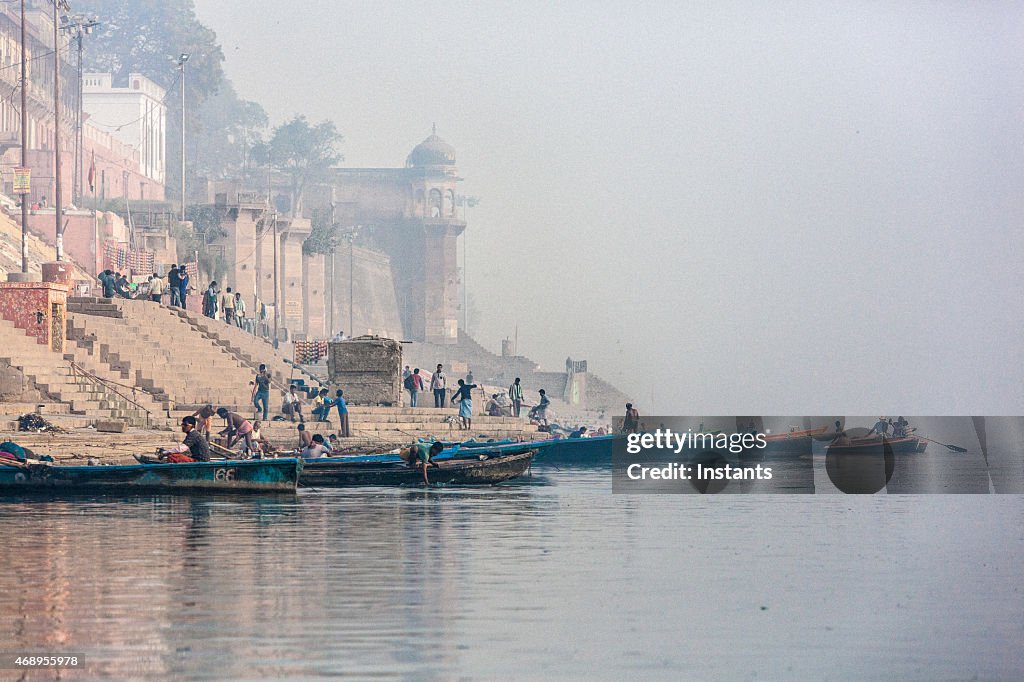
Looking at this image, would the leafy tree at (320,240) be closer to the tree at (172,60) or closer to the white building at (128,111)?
the white building at (128,111)

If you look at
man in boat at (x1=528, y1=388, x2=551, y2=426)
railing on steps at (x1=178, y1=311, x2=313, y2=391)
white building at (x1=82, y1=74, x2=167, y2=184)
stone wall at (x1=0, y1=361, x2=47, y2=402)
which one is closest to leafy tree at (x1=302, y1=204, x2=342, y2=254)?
white building at (x1=82, y1=74, x2=167, y2=184)

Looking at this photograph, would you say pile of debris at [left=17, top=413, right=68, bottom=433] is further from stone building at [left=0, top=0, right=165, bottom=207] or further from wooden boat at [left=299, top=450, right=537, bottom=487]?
stone building at [left=0, top=0, right=165, bottom=207]

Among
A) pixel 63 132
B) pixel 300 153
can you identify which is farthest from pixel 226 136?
pixel 63 132

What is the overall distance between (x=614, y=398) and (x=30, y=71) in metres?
45.8

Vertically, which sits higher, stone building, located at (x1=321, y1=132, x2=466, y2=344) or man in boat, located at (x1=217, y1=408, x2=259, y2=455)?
stone building, located at (x1=321, y1=132, x2=466, y2=344)

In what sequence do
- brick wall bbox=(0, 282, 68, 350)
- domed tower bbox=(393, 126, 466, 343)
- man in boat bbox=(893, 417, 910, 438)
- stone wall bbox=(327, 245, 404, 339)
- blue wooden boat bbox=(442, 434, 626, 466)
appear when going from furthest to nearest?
domed tower bbox=(393, 126, 466, 343), stone wall bbox=(327, 245, 404, 339), man in boat bbox=(893, 417, 910, 438), blue wooden boat bbox=(442, 434, 626, 466), brick wall bbox=(0, 282, 68, 350)

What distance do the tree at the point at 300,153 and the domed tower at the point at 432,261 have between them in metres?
5.17

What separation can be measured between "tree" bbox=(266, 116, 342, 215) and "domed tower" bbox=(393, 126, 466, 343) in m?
5.17

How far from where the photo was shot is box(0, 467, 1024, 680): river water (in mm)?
8367

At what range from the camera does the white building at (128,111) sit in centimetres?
7950

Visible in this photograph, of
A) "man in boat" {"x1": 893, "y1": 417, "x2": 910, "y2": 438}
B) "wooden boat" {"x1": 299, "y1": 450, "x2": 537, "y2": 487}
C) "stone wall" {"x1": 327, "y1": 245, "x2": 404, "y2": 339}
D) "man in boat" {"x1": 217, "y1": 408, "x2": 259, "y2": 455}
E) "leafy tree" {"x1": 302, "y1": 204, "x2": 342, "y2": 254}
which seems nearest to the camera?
"wooden boat" {"x1": 299, "y1": 450, "x2": 537, "y2": 487}

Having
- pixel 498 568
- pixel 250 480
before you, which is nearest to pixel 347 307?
pixel 250 480

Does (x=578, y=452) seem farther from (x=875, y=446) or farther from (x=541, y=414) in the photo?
(x=875, y=446)

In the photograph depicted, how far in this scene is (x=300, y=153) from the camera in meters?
A: 96.4
